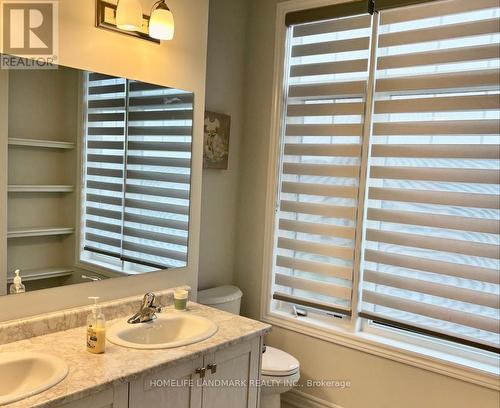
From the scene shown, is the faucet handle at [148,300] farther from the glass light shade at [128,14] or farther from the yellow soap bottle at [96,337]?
the glass light shade at [128,14]

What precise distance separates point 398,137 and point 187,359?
1.57 m

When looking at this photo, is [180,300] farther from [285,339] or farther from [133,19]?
[133,19]

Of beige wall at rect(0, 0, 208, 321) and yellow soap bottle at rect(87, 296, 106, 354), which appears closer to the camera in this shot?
yellow soap bottle at rect(87, 296, 106, 354)

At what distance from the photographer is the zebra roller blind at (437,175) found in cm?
216

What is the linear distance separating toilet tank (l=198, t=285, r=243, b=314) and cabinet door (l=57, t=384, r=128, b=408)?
1.12 metres

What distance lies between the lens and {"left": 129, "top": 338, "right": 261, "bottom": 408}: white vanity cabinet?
5.27 feet

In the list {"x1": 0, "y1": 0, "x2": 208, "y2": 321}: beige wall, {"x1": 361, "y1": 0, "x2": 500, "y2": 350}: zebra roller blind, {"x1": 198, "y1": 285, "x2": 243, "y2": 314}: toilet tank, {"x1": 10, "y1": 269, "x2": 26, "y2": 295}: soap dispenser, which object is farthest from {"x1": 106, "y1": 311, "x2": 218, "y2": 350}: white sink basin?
{"x1": 361, "y1": 0, "x2": 500, "y2": 350}: zebra roller blind

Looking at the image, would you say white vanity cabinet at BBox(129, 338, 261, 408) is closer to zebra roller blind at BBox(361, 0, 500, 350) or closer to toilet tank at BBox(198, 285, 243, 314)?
toilet tank at BBox(198, 285, 243, 314)

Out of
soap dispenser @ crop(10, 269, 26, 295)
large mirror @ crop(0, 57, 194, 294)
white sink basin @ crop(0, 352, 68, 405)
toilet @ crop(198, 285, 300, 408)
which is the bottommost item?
toilet @ crop(198, 285, 300, 408)

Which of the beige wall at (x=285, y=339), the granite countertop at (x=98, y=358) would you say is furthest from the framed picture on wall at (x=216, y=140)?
the granite countertop at (x=98, y=358)

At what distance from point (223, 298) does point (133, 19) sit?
161 centimetres

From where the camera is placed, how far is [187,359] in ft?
5.52

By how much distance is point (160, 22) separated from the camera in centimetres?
192

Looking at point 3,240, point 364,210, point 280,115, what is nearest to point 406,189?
point 364,210
